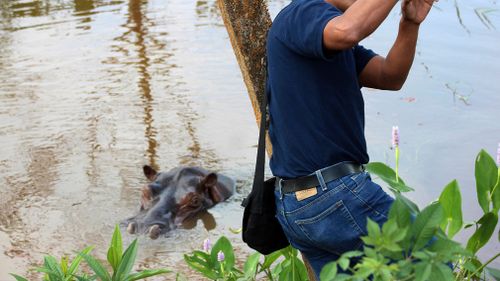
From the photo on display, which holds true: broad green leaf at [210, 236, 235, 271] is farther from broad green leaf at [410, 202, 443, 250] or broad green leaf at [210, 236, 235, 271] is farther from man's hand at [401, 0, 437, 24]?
broad green leaf at [410, 202, 443, 250]

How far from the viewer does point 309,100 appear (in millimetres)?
2924

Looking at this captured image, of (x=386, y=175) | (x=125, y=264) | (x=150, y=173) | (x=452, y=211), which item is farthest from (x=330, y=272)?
(x=150, y=173)

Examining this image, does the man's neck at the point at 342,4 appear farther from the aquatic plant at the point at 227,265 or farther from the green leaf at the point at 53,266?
the green leaf at the point at 53,266

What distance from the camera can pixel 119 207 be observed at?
6.87 meters

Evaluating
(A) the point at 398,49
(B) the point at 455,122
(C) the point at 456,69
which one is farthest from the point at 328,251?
(C) the point at 456,69

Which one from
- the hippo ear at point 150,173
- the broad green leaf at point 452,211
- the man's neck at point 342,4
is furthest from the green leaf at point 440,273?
the hippo ear at point 150,173

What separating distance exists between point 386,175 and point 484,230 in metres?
0.48

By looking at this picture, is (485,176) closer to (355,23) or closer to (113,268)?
(355,23)

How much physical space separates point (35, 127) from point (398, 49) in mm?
6004

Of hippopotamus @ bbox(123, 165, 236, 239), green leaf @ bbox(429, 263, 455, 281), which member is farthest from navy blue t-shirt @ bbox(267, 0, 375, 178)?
hippopotamus @ bbox(123, 165, 236, 239)

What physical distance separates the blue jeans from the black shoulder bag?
21 centimetres

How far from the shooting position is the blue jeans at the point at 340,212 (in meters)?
2.95

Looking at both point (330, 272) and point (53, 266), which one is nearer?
point (330, 272)

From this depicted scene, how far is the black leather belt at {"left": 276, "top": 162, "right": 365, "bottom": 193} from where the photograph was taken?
9.74ft
